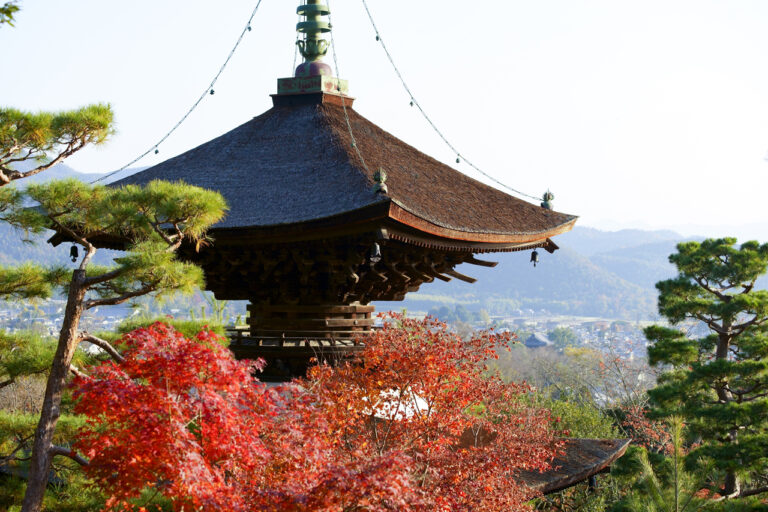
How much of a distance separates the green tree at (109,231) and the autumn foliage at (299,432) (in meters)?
0.33

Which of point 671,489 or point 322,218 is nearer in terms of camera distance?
point 322,218

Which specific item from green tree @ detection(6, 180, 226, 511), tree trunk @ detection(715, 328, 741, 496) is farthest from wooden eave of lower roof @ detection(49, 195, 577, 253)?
tree trunk @ detection(715, 328, 741, 496)

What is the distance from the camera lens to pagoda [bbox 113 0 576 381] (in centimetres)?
796

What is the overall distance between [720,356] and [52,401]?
8547 millimetres

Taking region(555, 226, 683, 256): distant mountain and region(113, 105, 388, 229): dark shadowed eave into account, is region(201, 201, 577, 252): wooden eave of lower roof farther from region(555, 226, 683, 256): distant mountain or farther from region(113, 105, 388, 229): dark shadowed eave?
region(555, 226, 683, 256): distant mountain

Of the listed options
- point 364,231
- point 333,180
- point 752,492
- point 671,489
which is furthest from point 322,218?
point 752,492

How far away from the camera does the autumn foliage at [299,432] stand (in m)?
5.27

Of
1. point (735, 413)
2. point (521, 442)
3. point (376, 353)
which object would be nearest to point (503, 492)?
point (521, 442)

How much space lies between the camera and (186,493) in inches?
216

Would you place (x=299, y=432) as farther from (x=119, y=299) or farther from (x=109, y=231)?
(x=109, y=231)

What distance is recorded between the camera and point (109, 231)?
22.4 feet

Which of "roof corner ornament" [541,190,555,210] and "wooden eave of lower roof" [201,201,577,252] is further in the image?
"roof corner ornament" [541,190,555,210]

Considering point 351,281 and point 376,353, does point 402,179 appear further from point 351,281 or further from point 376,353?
point 376,353

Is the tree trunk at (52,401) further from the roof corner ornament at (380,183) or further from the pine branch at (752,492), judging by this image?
the pine branch at (752,492)
